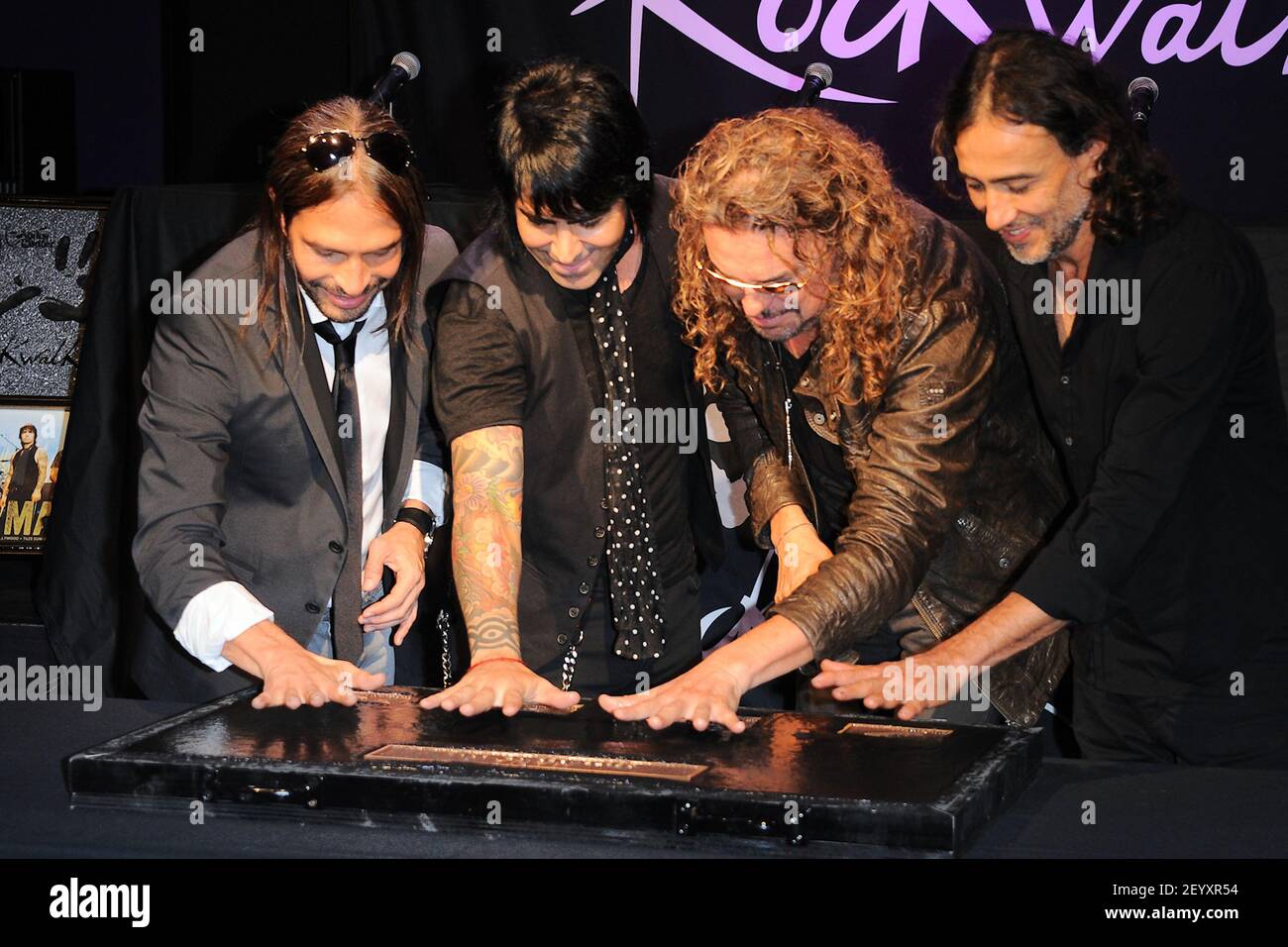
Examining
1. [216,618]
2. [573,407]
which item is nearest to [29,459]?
[216,618]

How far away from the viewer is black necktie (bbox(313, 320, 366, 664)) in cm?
222

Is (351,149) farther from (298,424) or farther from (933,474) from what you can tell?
(933,474)

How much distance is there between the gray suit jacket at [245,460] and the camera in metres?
2.07

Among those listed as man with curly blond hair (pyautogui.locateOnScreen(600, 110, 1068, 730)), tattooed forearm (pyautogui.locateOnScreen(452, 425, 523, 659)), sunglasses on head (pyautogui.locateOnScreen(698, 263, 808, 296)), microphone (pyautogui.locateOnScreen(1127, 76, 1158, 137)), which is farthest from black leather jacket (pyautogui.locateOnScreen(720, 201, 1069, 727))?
microphone (pyautogui.locateOnScreen(1127, 76, 1158, 137))

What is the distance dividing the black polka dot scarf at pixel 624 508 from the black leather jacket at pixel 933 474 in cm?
17

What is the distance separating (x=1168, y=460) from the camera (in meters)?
1.87

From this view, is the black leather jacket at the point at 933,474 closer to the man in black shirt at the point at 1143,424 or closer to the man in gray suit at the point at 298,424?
the man in black shirt at the point at 1143,424

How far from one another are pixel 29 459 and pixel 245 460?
1.77m

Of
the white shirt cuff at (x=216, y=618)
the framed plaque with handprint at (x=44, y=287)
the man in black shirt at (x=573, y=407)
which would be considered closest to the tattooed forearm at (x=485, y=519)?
the man in black shirt at (x=573, y=407)

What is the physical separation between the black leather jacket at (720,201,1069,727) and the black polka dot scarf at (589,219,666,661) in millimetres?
170

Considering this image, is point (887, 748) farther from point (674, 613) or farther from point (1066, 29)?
point (1066, 29)

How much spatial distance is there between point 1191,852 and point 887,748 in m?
0.34

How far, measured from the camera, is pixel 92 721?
1920 millimetres
